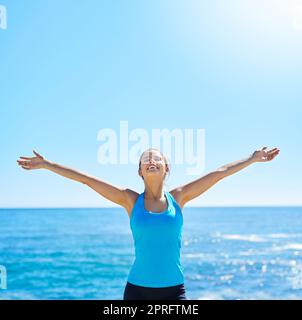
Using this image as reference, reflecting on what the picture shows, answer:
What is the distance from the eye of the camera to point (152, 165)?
10.0 feet

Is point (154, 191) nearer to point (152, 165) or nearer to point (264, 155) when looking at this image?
point (152, 165)

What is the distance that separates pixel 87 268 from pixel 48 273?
179 centimetres

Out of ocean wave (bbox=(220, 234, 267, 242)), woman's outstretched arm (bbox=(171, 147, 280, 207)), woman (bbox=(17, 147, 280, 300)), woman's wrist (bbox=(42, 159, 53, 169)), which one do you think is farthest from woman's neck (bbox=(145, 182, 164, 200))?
ocean wave (bbox=(220, 234, 267, 242))

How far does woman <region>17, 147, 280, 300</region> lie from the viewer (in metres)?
2.94

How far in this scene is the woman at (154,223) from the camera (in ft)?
9.63

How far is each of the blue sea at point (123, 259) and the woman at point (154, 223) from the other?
1411 centimetres

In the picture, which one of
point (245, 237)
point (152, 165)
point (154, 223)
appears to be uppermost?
point (152, 165)

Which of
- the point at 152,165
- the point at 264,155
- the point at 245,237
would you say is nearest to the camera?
the point at 152,165

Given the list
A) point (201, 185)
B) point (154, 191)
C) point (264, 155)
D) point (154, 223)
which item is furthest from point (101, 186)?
point (264, 155)

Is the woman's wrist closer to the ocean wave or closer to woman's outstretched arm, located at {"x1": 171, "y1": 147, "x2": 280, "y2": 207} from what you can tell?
woman's outstretched arm, located at {"x1": 171, "y1": 147, "x2": 280, "y2": 207}

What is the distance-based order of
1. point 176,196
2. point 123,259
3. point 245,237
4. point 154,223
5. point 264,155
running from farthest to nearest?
point 245,237
point 123,259
point 264,155
point 176,196
point 154,223

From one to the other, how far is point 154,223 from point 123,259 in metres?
21.7

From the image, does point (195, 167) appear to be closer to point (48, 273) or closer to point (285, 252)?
point (285, 252)

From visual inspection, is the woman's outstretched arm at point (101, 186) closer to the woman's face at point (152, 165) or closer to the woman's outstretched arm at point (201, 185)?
the woman's face at point (152, 165)
